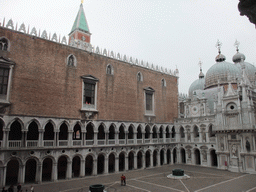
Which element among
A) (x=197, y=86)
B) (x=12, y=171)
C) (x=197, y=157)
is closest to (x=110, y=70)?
(x=12, y=171)

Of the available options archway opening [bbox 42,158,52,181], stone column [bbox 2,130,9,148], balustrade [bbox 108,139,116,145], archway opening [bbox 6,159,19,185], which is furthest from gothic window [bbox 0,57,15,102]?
balustrade [bbox 108,139,116,145]

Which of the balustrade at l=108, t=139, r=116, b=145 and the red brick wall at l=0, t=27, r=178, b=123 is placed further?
the balustrade at l=108, t=139, r=116, b=145

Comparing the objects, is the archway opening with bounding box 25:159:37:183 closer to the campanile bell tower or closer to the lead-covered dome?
the campanile bell tower

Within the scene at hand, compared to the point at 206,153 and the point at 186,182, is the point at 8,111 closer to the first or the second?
the point at 186,182

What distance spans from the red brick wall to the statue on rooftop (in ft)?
72.8

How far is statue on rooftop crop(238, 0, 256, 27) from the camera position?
560cm

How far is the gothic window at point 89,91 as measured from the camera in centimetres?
2738

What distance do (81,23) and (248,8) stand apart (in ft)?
164

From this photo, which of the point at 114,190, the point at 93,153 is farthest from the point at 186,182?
the point at 93,153

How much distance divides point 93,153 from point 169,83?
20428 mm

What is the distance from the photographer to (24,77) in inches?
890

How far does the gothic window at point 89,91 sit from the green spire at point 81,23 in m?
26.9

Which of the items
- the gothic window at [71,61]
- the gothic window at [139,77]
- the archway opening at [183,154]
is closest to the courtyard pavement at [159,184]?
the archway opening at [183,154]

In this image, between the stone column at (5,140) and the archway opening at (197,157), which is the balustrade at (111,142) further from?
the archway opening at (197,157)
